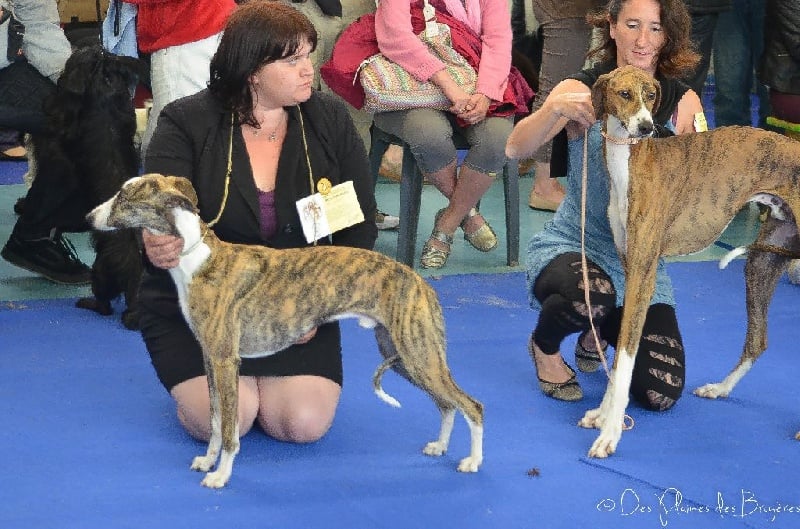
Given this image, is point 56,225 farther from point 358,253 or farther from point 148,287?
point 358,253

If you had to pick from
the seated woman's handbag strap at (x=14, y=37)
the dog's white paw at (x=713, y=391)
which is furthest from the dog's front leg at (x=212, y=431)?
the seated woman's handbag strap at (x=14, y=37)

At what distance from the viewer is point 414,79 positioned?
5.16 m

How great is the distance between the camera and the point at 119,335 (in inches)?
173

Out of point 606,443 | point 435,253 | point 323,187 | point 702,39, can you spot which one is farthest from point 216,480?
→ point 702,39

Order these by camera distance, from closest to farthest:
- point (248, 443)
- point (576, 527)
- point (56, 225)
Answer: point (576, 527), point (248, 443), point (56, 225)

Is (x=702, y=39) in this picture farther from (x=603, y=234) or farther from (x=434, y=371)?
(x=434, y=371)

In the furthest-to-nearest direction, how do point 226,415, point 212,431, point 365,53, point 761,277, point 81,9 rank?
point 81,9 < point 365,53 < point 761,277 < point 212,431 < point 226,415

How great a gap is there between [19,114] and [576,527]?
340cm

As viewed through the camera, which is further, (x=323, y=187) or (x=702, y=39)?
(x=702, y=39)

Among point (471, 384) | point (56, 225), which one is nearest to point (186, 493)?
point (471, 384)

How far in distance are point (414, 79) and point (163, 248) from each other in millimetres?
2526

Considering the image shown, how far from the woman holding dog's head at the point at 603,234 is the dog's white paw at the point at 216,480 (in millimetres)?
1225

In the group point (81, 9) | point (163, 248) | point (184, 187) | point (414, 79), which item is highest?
point (184, 187)

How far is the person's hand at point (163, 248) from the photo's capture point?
2846mm
